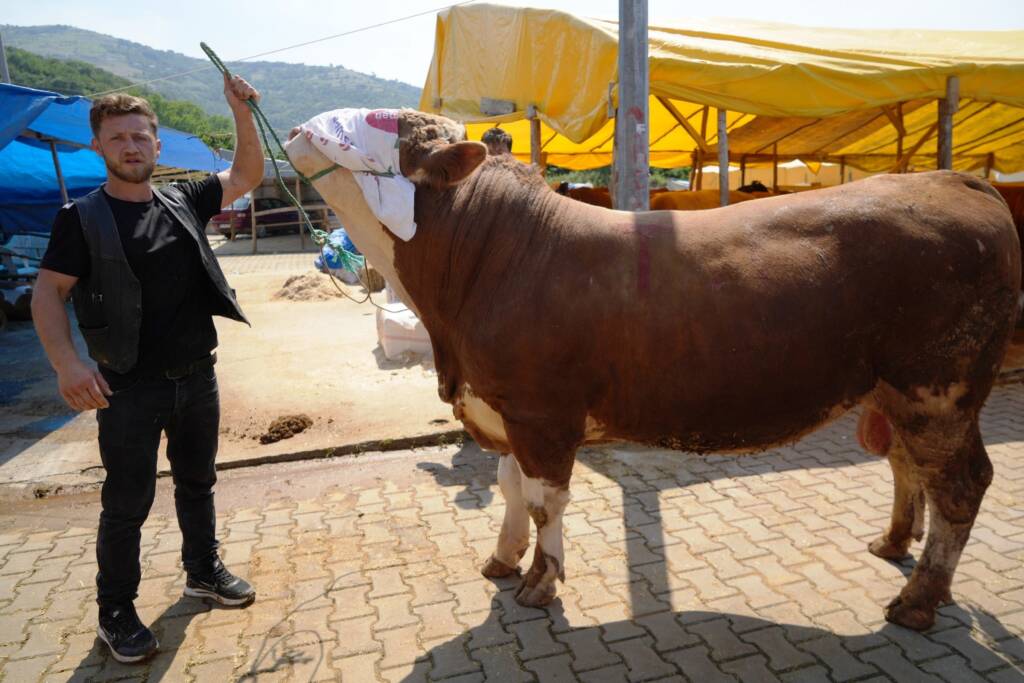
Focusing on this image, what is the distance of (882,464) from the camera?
4.86m

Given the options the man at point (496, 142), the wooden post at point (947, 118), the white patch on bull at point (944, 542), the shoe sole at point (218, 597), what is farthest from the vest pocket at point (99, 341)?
the wooden post at point (947, 118)

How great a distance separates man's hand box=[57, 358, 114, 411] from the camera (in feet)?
8.43

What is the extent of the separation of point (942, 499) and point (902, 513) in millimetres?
641

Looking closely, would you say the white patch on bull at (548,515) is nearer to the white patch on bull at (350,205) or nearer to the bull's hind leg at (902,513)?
the white patch on bull at (350,205)

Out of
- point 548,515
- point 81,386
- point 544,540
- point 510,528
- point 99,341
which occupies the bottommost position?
point 510,528

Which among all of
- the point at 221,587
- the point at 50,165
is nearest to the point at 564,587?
the point at 221,587

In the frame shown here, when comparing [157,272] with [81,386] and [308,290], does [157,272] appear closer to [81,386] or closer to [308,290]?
[81,386]

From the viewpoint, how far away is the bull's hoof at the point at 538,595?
3264 millimetres

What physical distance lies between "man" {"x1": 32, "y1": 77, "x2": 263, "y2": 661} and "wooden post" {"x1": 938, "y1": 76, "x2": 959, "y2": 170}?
20.5 feet

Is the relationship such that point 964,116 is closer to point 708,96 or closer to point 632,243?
point 708,96

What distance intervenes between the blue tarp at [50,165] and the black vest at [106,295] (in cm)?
712

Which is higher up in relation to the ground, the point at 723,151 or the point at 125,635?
the point at 723,151

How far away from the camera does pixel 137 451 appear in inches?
115

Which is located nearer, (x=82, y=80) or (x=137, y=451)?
(x=137, y=451)
